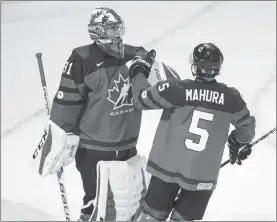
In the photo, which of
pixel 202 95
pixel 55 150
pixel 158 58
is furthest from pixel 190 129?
pixel 158 58

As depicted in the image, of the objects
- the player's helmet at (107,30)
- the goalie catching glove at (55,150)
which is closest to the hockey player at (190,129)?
the player's helmet at (107,30)

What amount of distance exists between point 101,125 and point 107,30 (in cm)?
36

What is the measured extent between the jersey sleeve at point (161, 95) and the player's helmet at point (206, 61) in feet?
0.27

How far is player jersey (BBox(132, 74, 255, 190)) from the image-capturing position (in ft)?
6.34

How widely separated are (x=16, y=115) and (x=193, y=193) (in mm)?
1986

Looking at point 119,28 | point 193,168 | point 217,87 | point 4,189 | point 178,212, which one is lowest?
point 4,189

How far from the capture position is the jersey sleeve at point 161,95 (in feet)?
6.31

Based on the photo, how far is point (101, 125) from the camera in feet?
7.12

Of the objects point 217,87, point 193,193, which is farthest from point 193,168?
point 217,87

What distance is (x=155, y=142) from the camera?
6.69 ft

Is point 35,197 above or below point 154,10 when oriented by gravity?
below

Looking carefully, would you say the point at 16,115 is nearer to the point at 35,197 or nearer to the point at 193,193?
the point at 35,197

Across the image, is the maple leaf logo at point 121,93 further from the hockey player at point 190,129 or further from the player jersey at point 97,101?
the hockey player at point 190,129

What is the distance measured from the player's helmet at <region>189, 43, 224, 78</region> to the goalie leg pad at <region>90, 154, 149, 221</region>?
48cm
